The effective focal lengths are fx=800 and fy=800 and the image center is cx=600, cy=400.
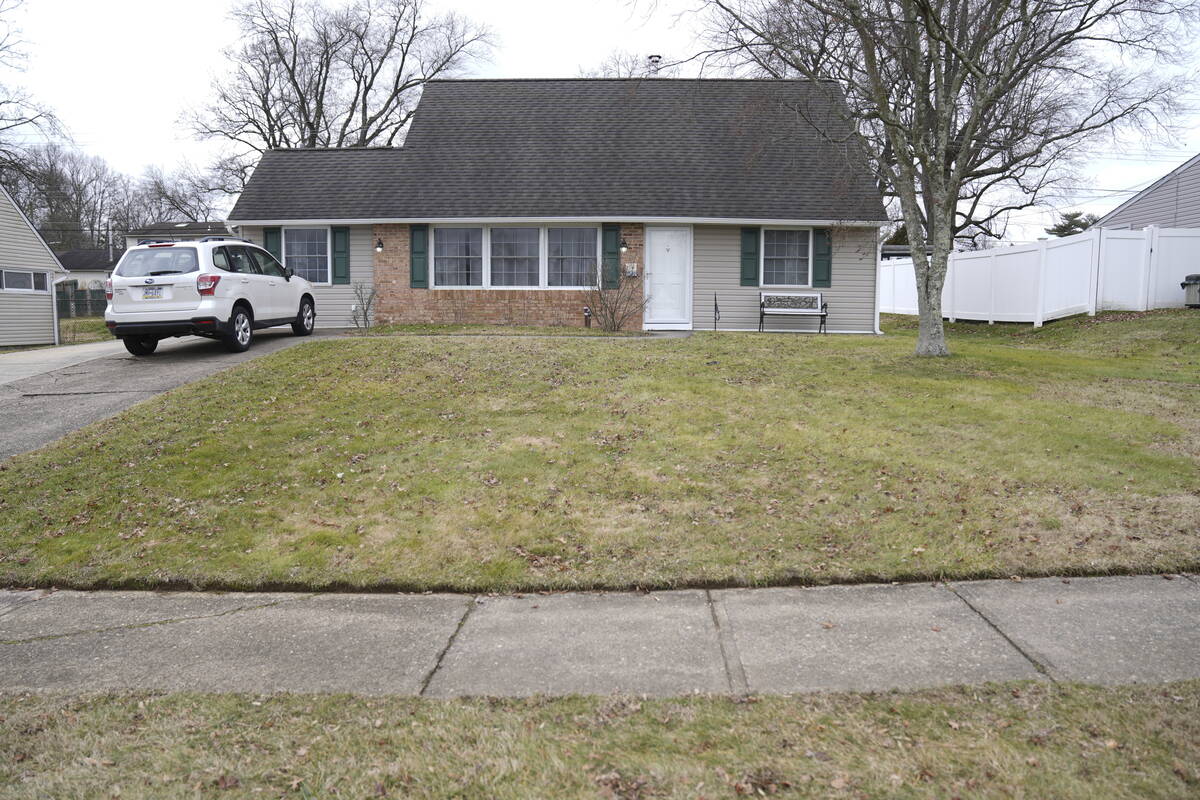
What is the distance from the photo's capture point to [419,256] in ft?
63.0

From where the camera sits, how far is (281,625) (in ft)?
14.7

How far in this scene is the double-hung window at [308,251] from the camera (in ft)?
64.7

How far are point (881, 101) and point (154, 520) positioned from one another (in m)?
11.4

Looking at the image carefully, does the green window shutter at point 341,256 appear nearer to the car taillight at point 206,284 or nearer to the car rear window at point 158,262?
the car rear window at point 158,262

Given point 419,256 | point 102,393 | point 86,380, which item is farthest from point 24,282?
point 102,393

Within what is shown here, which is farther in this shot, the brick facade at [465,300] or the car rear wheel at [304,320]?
the brick facade at [465,300]

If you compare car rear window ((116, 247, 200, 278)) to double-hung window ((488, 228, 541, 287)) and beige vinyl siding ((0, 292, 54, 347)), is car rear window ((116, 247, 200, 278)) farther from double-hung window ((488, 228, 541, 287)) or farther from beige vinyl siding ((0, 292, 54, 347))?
beige vinyl siding ((0, 292, 54, 347))

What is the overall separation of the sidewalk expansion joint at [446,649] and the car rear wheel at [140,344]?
33.4 feet

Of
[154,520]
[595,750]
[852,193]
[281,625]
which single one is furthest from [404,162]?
[595,750]

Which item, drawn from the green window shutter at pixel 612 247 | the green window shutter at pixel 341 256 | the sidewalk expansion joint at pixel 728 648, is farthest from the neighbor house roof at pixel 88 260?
the sidewalk expansion joint at pixel 728 648

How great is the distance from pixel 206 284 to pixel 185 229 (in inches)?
1909

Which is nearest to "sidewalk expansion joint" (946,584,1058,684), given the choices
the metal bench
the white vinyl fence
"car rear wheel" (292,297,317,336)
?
"car rear wheel" (292,297,317,336)

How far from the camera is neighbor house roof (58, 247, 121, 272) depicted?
59.9m

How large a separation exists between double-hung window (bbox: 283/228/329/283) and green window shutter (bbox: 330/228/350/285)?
0.31 m
